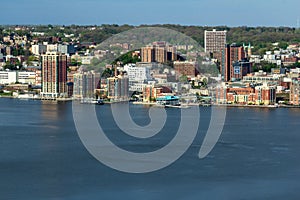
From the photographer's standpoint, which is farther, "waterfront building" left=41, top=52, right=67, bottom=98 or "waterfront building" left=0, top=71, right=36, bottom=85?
"waterfront building" left=0, top=71, right=36, bottom=85

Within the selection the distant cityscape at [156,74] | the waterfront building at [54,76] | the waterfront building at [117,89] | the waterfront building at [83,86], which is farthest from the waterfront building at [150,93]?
the waterfront building at [54,76]

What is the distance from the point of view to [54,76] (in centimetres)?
1353

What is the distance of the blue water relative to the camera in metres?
5.48

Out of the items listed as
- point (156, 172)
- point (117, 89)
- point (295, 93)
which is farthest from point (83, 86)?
point (156, 172)

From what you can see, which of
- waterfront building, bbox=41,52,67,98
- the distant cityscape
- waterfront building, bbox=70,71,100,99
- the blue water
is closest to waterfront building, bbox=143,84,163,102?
the distant cityscape

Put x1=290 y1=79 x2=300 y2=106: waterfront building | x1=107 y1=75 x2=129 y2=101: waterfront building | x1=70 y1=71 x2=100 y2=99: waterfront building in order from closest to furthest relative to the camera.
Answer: x1=290 y1=79 x2=300 y2=106: waterfront building < x1=107 y1=75 x2=129 y2=101: waterfront building < x1=70 y1=71 x2=100 y2=99: waterfront building

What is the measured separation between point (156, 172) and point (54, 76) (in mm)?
7625

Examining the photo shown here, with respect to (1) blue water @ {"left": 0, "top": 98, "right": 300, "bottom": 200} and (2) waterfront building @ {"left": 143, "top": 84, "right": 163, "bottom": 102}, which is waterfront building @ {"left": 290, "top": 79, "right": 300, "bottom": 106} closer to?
(2) waterfront building @ {"left": 143, "top": 84, "right": 163, "bottom": 102}

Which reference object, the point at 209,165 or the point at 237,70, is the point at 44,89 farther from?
the point at 209,165

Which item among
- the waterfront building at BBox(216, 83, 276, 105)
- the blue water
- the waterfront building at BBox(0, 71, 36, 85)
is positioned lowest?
the blue water

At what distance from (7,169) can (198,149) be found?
181 centimetres

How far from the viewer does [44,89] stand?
13.5m

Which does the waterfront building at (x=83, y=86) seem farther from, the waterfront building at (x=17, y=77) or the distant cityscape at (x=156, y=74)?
the waterfront building at (x=17, y=77)

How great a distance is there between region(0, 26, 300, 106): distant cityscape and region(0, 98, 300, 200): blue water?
10.8 ft
